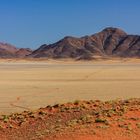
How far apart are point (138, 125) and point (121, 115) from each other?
0.75 metres

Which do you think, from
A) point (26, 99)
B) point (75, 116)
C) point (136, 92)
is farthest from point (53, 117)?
A: point (136, 92)

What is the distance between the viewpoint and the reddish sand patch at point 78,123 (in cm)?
960

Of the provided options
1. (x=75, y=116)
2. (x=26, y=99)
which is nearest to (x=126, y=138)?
(x=75, y=116)

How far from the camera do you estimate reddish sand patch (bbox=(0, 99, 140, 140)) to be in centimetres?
960

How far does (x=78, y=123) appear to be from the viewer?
1049 centimetres

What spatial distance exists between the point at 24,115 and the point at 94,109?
5.74 feet

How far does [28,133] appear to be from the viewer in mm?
10430

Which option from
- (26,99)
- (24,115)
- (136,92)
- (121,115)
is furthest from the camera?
(136,92)

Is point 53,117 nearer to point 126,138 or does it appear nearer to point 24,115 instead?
point 24,115

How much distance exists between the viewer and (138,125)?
→ 1008cm

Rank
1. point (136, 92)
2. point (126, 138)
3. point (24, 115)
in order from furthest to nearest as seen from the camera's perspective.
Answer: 1. point (136, 92)
2. point (24, 115)
3. point (126, 138)

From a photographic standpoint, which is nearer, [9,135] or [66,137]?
[66,137]

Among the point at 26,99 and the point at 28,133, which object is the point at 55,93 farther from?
the point at 28,133

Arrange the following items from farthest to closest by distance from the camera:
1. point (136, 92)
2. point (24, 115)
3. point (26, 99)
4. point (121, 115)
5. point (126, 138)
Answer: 1. point (136, 92)
2. point (26, 99)
3. point (24, 115)
4. point (121, 115)
5. point (126, 138)
